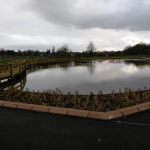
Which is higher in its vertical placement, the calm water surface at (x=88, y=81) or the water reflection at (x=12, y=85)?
the calm water surface at (x=88, y=81)

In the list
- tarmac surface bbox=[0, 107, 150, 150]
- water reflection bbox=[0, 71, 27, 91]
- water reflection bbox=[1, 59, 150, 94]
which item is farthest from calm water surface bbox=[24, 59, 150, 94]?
tarmac surface bbox=[0, 107, 150, 150]

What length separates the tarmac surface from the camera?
60.9 inches

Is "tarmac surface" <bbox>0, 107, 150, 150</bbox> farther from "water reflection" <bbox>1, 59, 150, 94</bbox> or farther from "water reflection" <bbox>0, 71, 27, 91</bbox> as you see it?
"water reflection" <bbox>0, 71, 27, 91</bbox>

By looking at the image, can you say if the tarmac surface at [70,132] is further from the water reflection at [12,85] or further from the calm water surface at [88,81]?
the water reflection at [12,85]

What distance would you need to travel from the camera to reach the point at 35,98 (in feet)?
9.71

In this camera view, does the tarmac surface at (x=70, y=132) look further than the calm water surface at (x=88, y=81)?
No

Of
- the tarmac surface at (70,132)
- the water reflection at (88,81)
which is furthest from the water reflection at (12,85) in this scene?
the tarmac surface at (70,132)

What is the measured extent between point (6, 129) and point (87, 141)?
1194 mm

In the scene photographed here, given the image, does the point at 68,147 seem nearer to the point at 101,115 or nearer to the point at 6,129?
the point at 101,115

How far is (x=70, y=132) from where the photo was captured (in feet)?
5.87

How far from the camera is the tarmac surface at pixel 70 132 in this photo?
1.55 meters

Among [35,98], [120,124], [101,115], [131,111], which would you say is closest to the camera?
[120,124]

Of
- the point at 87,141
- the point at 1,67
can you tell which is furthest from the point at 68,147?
the point at 1,67

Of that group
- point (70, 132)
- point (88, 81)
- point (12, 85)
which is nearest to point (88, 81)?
point (88, 81)
